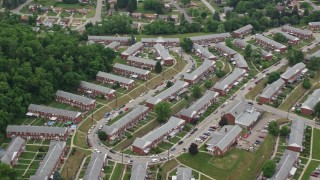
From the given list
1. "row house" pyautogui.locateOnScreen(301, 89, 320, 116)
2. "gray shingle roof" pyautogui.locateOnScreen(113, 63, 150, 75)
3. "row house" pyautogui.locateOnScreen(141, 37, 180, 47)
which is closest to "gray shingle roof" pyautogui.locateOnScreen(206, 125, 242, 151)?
"row house" pyautogui.locateOnScreen(301, 89, 320, 116)

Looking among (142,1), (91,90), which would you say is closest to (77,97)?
(91,90)

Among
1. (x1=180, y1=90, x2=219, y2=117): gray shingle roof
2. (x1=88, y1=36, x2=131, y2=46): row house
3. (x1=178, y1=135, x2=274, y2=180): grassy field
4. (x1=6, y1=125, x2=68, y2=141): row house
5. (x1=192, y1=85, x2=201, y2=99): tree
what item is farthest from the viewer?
(x1=88, y1=36, x2=131, y2=46): row house

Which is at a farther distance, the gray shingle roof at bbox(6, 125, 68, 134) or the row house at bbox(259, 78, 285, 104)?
the row house at bbox(259, 78, 285, 104)

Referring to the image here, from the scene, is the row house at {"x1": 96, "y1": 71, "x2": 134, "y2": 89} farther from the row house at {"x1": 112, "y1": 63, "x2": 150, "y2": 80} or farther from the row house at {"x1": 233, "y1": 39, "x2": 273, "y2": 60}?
the row house at {"x1": 233, "y1": 39, "x2": 273, "y2": 60}

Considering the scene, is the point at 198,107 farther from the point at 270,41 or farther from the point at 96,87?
the point at 270,41

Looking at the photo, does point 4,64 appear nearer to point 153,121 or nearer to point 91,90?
point 91,90

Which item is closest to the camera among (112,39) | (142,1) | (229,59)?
(229,59)

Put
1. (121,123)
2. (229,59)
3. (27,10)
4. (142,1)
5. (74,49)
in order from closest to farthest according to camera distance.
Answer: (121,123), (74,49), (229,59), (27,10), (142,1)
